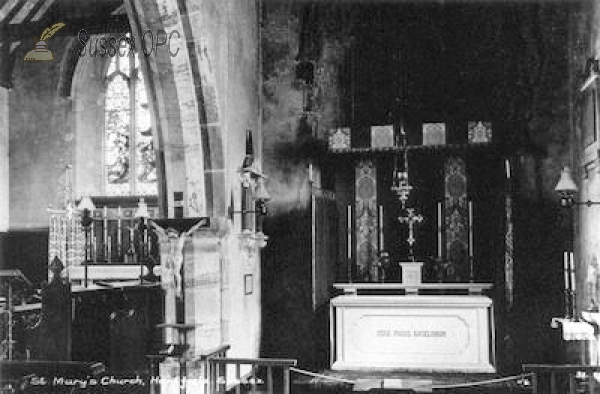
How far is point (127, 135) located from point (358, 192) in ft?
16.4

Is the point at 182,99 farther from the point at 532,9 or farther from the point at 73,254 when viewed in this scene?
the point at 73,254

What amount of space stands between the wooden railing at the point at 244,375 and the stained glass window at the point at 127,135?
16.2ft

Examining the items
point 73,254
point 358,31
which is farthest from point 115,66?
point 358,31

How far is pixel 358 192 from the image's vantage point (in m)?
10.3

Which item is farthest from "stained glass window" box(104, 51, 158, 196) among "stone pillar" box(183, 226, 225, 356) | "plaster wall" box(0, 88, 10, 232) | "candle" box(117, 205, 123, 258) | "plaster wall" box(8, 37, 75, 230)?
"stone pillar" box(183, 226, 225, 356)

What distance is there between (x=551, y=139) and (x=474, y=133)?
112 cm

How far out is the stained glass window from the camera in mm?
12898

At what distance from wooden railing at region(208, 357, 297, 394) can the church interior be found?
110 millimetres

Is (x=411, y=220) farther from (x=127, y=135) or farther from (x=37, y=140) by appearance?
(x=37, y=140)

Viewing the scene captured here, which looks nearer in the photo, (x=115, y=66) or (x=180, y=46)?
(x=180, y=46)

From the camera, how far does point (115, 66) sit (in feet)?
43.4

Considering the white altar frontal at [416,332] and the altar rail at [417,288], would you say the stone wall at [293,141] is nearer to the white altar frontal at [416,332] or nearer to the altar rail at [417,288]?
the altar rail at [417,288]

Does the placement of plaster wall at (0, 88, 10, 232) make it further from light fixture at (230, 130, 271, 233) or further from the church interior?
light fixture at (230, 130, 271, 233)

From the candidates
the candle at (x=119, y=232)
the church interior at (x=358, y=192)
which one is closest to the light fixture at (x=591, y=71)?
the church interior at (x=358, y=192)
